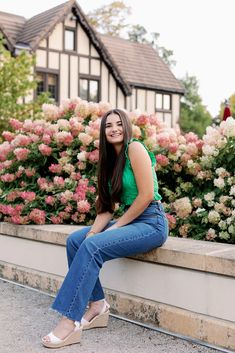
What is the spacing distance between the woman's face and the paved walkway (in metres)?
1.32

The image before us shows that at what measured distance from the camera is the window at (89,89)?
24.0 m

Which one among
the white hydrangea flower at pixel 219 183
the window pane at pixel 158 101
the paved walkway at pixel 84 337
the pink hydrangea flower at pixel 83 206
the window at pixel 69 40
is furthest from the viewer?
the window pane at pixel 158 101

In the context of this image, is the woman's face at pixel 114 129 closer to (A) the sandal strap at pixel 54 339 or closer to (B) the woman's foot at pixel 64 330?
(B) the woman's foot at pixel 64 330

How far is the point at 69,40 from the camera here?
23.7 meters

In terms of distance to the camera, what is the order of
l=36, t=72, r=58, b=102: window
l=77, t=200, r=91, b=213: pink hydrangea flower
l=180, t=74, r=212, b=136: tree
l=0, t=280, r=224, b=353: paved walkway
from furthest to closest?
1. l=180, t=74, r=212, b=136: tree
2. l=36, t=72, r=58, b=102: window
3. l=77, t=200, r=91, b=213: pink hydrangea flower
4. l=0, t=280, r=224, b=353: paved walkway

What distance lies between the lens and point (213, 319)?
3861 mm

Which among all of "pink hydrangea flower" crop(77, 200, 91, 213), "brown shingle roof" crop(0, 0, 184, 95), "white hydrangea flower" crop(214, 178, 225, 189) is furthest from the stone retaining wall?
"brown shingle roof" crop(0, 0, 184, 95)

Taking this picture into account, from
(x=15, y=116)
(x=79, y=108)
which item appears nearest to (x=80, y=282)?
(x=79, y=108)

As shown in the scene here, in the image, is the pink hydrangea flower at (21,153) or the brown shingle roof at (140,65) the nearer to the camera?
the pink hydrangea flower at (21,153)

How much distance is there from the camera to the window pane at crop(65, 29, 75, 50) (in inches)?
927

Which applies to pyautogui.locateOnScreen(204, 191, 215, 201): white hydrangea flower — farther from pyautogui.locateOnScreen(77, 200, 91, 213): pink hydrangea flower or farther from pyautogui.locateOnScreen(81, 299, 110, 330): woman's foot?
pyautogui.locateOnScreen(81, 299, 110, 330): woman's foot

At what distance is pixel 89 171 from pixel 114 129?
211 centimetres

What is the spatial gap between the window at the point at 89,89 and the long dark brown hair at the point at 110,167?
65.3 ft

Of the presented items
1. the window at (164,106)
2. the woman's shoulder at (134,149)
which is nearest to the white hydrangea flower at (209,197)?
the woman's shoulder at (134,149)
